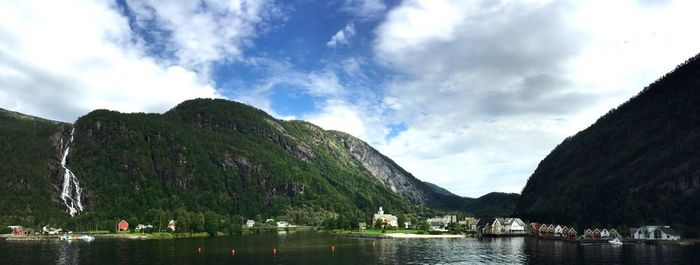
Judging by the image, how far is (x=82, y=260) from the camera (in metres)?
107

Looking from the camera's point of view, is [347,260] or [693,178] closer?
[347,260]

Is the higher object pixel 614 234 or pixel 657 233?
pixel 657 233

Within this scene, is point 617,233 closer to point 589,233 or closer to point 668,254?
point 589,233

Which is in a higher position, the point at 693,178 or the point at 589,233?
the point at 693,178

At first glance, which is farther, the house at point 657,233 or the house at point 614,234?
the house at point 614,234

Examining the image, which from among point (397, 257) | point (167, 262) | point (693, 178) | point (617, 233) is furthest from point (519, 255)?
point (693, 178)

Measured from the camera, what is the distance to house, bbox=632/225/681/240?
550 feet

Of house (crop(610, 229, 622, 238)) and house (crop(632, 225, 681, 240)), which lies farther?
house (crop(610, 229, 622, 238))

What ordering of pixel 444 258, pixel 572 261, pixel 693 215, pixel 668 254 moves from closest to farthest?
pixel 572 261 → pixel 444 258 → pixel 668 254 → pixel 693 215

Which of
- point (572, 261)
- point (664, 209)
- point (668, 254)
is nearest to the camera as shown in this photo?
point (572, 261)

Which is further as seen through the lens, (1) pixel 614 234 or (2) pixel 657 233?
(1) pixel 614 234

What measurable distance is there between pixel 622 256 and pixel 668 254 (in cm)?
1286

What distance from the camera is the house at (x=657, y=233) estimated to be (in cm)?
16750

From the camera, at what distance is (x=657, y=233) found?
6727 inches
